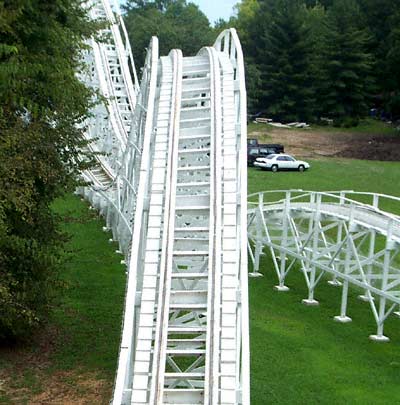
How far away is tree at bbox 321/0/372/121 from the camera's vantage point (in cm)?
6962

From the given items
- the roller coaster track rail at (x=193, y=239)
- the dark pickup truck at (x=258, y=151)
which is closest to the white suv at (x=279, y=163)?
the dark pickup truck at (x=258, y=151)

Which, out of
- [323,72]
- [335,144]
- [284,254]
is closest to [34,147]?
[284,254]

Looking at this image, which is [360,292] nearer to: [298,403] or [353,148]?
[298,403]

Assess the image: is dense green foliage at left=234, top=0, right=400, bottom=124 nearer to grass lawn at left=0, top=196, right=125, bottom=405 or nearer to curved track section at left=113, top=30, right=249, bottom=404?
grass lawn at left=0, top=196, right=125, bottom=405

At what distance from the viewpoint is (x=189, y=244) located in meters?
12.4

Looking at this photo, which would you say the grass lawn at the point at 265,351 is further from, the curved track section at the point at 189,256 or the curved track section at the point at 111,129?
the curved track section at the point at 111,129

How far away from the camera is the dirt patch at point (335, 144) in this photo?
55.0 metres

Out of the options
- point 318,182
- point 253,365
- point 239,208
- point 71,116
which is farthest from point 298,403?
point 318,182

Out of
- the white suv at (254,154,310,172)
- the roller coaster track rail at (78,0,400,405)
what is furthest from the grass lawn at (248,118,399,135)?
the roller coaster track rail at (78,0,400,405)

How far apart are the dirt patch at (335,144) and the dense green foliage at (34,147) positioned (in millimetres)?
39923

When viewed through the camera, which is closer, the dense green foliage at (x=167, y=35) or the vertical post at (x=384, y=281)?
the vertical post at (x=384, y=281)

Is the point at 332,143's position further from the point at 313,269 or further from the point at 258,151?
the point at 313,269

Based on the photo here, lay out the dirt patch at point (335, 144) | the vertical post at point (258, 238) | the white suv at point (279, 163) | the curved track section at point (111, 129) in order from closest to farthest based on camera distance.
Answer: the vertical post at point (258, 238) < the curved track section at point (111, 129) < the white suv at point (279, 163) < the dirt patch at point (335, 144)

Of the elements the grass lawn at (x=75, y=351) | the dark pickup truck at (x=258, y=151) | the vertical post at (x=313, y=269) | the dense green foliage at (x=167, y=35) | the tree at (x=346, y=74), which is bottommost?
the grass lawn at (x=75, y=351)
